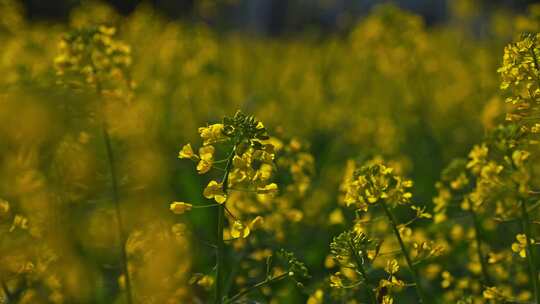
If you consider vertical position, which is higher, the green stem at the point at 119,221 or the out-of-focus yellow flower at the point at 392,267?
the out-of-focus yellow flower at the point at 392,267

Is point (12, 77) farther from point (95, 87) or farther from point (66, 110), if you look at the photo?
point (95, 87)

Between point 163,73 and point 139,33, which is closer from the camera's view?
point 163,73

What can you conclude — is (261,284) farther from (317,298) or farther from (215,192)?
(317,298)

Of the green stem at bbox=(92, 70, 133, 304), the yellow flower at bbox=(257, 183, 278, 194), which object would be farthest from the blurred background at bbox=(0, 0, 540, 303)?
the yellow flower at bbox=(257, 183, 278, 194)

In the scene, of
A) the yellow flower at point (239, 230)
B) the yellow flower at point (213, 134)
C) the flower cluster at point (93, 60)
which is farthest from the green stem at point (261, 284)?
the flower cluster at point (93, 60)

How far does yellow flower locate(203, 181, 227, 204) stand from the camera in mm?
1759

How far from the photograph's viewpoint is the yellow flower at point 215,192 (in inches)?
69.2

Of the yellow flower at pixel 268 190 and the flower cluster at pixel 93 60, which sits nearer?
the yellow flower at pixel 268 190

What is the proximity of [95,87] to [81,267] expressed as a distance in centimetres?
83

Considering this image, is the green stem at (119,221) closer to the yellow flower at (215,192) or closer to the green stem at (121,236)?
the green stem at (121,236)

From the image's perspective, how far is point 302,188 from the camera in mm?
2848

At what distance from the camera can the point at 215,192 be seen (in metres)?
1.78

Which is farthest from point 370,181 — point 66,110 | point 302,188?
point 66,110

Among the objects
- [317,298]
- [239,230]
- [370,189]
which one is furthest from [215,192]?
[317,298]
